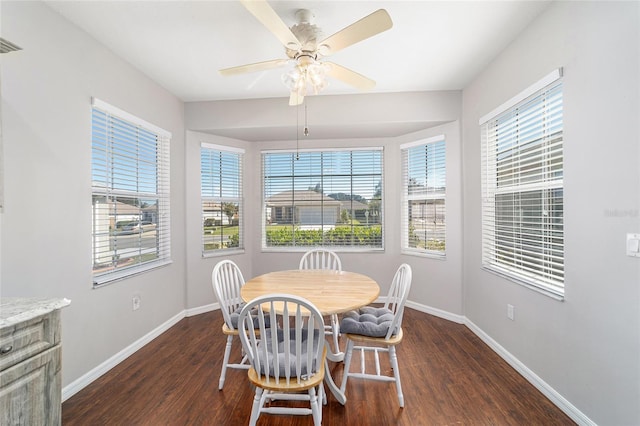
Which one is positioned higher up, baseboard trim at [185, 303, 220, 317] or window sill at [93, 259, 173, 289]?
window sill at [93, 259, 173, 289]

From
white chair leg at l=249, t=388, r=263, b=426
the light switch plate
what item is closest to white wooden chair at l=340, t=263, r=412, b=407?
white chair leg at l=249, t=388, r=263, b=426

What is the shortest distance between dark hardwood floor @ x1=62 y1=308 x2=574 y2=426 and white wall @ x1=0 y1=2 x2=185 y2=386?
354 millimetres

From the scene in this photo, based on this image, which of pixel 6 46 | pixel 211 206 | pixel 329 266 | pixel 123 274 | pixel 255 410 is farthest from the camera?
pixel 211 206

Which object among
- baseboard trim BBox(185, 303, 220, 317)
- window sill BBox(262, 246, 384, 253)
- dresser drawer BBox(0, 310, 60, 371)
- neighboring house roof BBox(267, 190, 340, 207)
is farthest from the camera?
neighboring house roof BBox(267, 190, 340, 207)

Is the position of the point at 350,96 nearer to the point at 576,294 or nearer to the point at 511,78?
the point at 511,78

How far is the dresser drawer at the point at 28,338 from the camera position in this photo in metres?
1.15

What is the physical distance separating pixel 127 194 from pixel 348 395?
2.58 meters

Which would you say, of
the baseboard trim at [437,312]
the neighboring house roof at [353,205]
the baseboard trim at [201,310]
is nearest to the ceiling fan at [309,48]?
the neighboring house roof at [353,205]

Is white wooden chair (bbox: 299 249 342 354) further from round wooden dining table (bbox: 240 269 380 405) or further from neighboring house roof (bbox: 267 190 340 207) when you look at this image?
neighboring house roof (bbox: 267 190 340 207)

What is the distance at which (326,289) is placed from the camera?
217 cm

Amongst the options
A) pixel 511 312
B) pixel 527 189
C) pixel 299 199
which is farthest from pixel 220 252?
pixel 527 189

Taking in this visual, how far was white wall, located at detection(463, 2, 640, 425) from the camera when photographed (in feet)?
4.74

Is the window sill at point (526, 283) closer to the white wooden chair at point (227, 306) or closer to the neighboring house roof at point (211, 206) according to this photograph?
the white wooden chair at point (227, 306)

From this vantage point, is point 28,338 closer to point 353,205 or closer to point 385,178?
point 353,205
